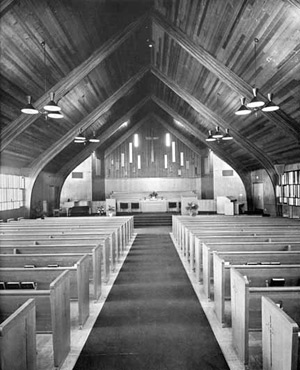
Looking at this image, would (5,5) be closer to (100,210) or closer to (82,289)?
(82,289)

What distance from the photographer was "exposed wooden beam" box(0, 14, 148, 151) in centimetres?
829

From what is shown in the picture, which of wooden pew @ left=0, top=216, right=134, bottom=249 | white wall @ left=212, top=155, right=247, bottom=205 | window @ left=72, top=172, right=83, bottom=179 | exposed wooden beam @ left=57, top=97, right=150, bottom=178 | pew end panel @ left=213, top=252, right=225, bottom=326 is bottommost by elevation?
pew end panel @ left=213, top=252, right=225, bottom=326

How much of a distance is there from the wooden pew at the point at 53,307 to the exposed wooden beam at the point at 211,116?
9589 mm

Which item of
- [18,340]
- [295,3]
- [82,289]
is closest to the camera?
[18,340]

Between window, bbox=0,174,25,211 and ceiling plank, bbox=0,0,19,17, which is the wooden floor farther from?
window, bbox=0,174,25,211

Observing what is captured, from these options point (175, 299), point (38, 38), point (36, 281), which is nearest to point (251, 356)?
point (175, 299)

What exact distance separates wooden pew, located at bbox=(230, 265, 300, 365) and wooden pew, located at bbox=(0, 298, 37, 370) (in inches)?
70.2

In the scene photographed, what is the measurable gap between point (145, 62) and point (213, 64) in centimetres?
317

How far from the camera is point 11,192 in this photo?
11008 mm

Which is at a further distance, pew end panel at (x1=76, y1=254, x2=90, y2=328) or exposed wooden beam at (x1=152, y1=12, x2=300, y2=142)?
exposed wooden beam at (x1=152, y1=12, x2=300, y2=142)

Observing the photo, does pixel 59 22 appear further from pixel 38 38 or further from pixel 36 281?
pixel 36 281

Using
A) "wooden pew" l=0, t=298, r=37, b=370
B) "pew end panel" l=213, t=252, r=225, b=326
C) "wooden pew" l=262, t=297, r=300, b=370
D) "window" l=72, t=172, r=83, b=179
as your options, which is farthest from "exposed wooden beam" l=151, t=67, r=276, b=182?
"wooden pew" l=0, t=298, r=37, b=370

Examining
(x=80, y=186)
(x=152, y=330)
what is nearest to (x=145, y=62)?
(x=80, y=186)

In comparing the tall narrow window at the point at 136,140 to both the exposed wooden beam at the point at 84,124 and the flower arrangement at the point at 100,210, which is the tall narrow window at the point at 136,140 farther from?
the exposed wooden beam at the point at 84,124
